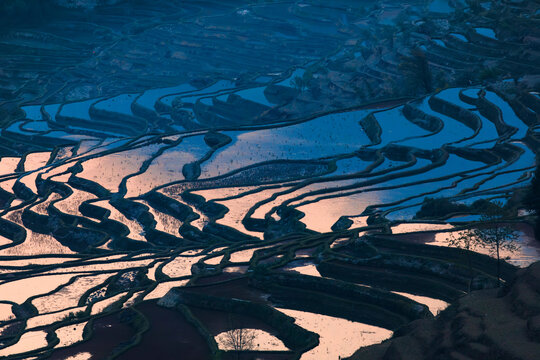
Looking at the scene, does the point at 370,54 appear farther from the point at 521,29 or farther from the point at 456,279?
the point at 456,279

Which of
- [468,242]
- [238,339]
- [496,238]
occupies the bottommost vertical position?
[238,339]

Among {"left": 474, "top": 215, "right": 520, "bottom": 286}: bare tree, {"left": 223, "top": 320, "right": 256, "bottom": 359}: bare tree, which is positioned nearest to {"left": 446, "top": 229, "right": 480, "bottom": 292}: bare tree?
{"left": 474, "top": 215, "right": 520, "bottom": 286}: bare tree

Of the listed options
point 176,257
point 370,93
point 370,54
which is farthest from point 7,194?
point 370,54

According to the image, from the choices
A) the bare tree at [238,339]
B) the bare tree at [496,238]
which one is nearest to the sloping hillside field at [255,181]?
the bare tree at [238,339]

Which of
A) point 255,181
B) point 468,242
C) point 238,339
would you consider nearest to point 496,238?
point 468,242

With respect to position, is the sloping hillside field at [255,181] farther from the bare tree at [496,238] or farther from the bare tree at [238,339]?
the bare tree at [496,238]

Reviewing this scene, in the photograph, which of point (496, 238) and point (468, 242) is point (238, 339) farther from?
point (496, 238)

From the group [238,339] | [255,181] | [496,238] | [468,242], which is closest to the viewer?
[238,339]

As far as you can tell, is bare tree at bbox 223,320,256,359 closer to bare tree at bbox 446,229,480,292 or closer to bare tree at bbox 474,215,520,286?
bare tree at bbox 446,229,480,292
